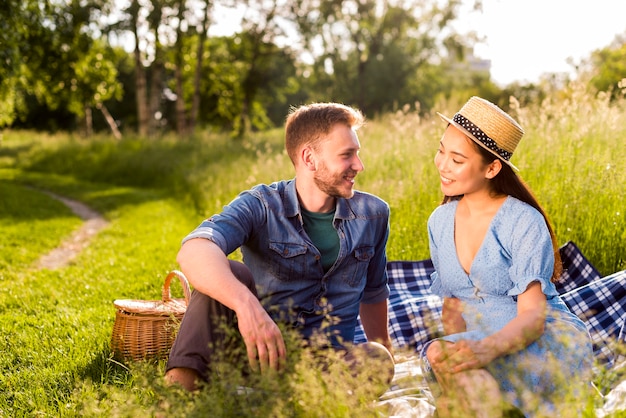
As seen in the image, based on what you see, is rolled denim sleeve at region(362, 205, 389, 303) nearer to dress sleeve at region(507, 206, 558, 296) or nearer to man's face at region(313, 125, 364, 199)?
man's face at region(313, 125, 364, 199)

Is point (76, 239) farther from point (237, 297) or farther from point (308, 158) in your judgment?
point (237, 297)

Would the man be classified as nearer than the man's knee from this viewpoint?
No

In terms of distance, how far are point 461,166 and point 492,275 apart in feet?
1.68

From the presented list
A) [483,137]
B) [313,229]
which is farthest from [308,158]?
[483,137]

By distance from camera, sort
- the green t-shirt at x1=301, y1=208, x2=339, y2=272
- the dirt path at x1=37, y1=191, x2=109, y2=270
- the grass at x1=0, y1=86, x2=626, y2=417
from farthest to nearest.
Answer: the dirt path at x1=37, y1=191, x2=109, y2=270, the green t-shirt at x1=301, y1=208, x2=339, y2=272, the grass at x1=0, y1=86, x2=626, y2=417

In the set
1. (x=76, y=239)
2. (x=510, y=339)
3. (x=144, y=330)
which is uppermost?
(x=510, y=339)

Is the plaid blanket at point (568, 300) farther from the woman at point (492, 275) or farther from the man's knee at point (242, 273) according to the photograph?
the man's knee at point (242, 273)

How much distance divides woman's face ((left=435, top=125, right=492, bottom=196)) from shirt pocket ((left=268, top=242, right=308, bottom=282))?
0.79 metres

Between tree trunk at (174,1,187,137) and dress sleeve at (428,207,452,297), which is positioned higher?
tree trunk at (174,1,187,137)

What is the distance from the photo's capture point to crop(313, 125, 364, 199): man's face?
128 inches

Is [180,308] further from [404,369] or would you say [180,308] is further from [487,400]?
[487,400]

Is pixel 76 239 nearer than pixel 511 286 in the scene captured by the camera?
No

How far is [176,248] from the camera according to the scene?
24.5ft

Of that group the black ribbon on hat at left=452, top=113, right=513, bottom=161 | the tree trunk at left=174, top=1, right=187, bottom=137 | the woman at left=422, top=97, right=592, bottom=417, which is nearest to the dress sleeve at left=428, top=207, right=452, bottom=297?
the woman at left=422, top=97, right=592, bottom=417
